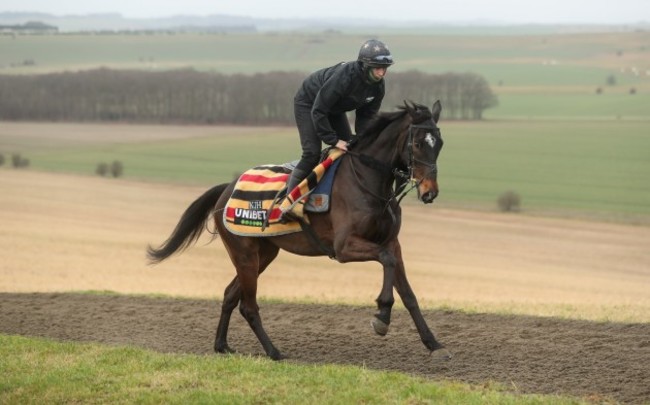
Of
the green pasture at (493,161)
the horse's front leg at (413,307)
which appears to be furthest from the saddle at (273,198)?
the green pasture at (493,161)

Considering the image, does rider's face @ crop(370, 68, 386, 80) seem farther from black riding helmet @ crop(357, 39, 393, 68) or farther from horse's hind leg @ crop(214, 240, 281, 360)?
horse's hind leg @ crop(214, 240, 281, 360)

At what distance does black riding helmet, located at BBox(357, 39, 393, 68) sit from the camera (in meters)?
9.70

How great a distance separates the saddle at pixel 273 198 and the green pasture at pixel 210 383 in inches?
64.2

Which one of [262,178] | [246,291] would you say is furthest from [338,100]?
[246,291]

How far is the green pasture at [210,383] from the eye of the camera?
7.94 m

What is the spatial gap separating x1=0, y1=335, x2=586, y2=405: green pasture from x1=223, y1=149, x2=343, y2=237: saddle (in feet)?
5.35

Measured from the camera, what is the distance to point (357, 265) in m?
31.8

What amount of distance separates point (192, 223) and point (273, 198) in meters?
1.81

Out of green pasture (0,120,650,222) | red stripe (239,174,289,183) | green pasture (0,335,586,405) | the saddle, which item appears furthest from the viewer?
green pasture (0,120,650,222)

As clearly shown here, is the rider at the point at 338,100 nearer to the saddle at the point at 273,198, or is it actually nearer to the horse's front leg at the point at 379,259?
the saddle at the point at 273,198

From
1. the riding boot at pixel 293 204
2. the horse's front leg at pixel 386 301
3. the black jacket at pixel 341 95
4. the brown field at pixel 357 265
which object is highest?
the black jacket at pixel 341 95

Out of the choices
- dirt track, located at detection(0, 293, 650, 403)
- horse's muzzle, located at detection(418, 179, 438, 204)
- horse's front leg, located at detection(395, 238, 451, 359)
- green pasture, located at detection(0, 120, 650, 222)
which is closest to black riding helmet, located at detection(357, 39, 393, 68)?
horse's muzzle, located at detection(418, 179, 438, 204)

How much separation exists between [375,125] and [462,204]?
4115 cm

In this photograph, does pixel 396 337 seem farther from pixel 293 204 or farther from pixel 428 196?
pixel 428 196
